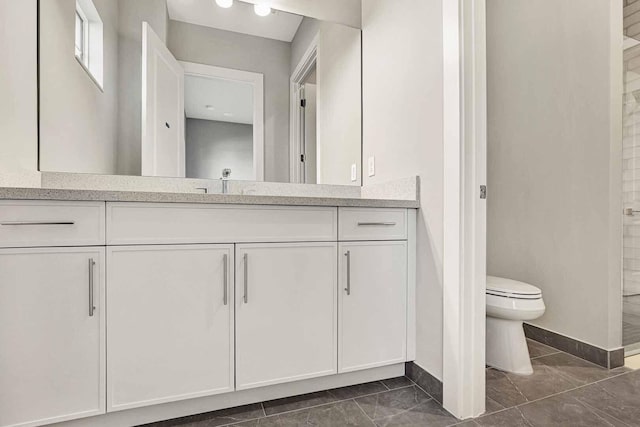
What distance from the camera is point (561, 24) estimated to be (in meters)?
2.00

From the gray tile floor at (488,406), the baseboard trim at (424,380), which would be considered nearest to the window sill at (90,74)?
the gray tile floor at (488,406)

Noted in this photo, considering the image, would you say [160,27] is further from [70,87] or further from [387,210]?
[387,210]

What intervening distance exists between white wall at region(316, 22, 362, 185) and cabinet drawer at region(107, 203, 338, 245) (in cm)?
75

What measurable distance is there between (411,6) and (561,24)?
110cm

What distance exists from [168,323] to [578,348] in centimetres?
222

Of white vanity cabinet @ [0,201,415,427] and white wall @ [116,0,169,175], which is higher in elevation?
white wall @ [116,0,169,175]

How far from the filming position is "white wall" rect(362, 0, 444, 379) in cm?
144

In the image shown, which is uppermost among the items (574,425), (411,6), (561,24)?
(561,24)

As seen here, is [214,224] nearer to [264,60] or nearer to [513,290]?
[264,60]

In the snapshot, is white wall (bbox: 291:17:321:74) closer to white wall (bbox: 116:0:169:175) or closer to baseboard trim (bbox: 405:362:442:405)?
white wall (bbox: 116:0:169:175)

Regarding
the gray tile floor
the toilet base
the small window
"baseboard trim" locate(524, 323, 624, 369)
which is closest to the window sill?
the small window

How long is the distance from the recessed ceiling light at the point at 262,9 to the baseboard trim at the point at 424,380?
85.2 inches

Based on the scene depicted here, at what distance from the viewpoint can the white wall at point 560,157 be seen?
5.84 ft

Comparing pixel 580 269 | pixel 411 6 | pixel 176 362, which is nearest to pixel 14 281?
pixel 176 362
